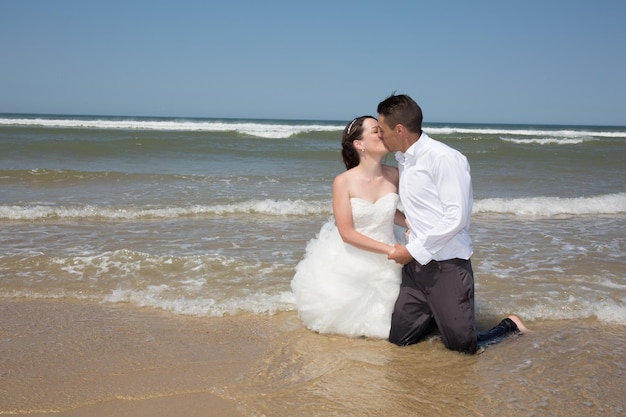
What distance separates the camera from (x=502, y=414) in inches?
122

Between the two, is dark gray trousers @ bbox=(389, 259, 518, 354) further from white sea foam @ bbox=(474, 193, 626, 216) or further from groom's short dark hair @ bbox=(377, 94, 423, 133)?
white sea foam @ bbox=(474, 193, 626, 216)

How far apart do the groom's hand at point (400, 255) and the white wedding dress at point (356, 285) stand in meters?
0.26

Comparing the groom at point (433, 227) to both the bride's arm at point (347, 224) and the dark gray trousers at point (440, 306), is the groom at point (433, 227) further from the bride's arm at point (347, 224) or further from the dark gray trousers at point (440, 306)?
the bride's arm at point (347, 224)

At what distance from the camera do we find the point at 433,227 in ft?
12.8

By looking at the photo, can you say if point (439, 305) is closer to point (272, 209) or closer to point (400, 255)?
point (400, 255)

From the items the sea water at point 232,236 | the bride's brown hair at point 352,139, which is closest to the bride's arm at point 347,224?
the bride's brown hair at point 352,139

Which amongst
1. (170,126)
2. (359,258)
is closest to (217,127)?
(170,126)

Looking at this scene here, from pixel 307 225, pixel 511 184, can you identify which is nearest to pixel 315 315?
pixel 307 225

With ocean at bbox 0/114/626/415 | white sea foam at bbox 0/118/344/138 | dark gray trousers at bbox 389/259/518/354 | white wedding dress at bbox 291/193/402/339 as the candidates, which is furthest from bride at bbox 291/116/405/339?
white sea foam at bbox 0/118/344/138

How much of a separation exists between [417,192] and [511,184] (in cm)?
1244

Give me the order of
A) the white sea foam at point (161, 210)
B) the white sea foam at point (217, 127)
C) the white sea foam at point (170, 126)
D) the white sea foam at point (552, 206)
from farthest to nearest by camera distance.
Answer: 1. the white sea foam at point (217, 127)
2. the white sea foam at point (170, 126)
3. the white sea foam at point (552, 206)
4. the white sea foam at point (161, 210)

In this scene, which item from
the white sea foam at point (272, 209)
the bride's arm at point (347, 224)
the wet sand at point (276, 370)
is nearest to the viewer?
the wet sand at point (276, 370)

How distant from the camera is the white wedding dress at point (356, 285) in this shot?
426cm

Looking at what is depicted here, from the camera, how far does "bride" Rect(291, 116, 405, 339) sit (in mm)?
4246
